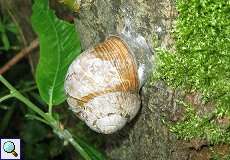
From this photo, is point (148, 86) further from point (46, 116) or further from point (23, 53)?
point (23, 53)

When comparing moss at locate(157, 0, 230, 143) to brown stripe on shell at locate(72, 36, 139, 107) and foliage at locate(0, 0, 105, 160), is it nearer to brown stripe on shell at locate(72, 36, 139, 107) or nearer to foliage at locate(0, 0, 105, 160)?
brown stripe on shell at locate(72, 36, 139, 107)

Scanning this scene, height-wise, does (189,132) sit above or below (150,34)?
below

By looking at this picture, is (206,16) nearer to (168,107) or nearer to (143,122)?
(168,107)

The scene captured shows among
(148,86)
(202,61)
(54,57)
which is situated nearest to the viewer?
(202,61)

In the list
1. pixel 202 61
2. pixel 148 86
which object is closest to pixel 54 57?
pixel 148 86

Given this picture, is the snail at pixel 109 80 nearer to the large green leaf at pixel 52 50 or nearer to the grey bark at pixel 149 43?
the grey bark at pixel 149 43

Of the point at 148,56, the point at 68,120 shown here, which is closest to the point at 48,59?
the point at 148,56

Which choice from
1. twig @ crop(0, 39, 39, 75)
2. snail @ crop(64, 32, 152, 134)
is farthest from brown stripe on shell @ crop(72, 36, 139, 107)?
twig @ crop(0, 39, 39, 75)
